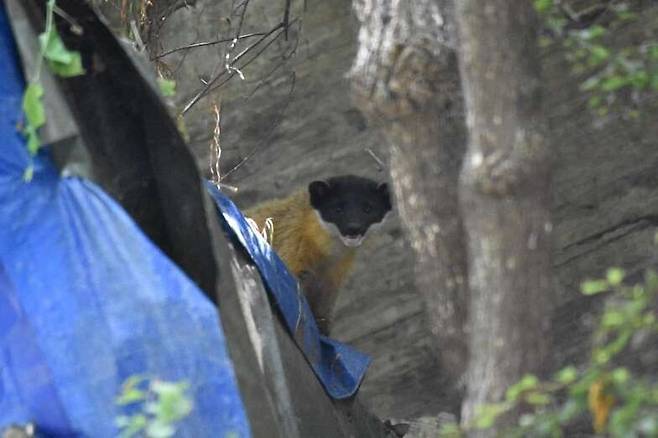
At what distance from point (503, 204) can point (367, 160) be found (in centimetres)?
619

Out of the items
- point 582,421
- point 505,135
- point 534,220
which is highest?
point 505,135

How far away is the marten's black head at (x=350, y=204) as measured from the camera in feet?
29.2

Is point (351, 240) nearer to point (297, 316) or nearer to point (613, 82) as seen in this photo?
point (297, 316)

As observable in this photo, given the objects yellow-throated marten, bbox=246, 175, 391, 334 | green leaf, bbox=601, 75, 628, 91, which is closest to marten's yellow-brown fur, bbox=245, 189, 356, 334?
yellow-throated marten, bbox=246, 175, 391, 334

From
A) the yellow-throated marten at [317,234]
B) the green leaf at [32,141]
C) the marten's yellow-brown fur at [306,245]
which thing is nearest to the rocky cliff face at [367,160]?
the yellow-throated marten at [317,234]

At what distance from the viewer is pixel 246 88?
9625 mm

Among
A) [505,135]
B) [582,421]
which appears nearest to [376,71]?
[505,135]

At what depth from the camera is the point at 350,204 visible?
9.17m

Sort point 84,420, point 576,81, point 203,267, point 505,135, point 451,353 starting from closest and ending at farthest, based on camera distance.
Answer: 1. point 505,135
2. point 451,353
3. point 84,420
4. point 203,267
5. point 576,81

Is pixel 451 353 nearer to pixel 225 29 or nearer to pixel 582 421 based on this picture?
pixel 582 421

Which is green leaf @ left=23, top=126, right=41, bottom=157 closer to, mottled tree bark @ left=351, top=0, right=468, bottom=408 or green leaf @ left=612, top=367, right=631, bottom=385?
mottled tree bark @ left=351, top=0, right=468, bottom=408

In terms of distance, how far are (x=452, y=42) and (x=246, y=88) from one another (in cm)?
569

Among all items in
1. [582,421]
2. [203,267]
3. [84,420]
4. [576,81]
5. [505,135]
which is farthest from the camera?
[576,81]

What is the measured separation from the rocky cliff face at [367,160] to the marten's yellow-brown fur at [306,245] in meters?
0.70
